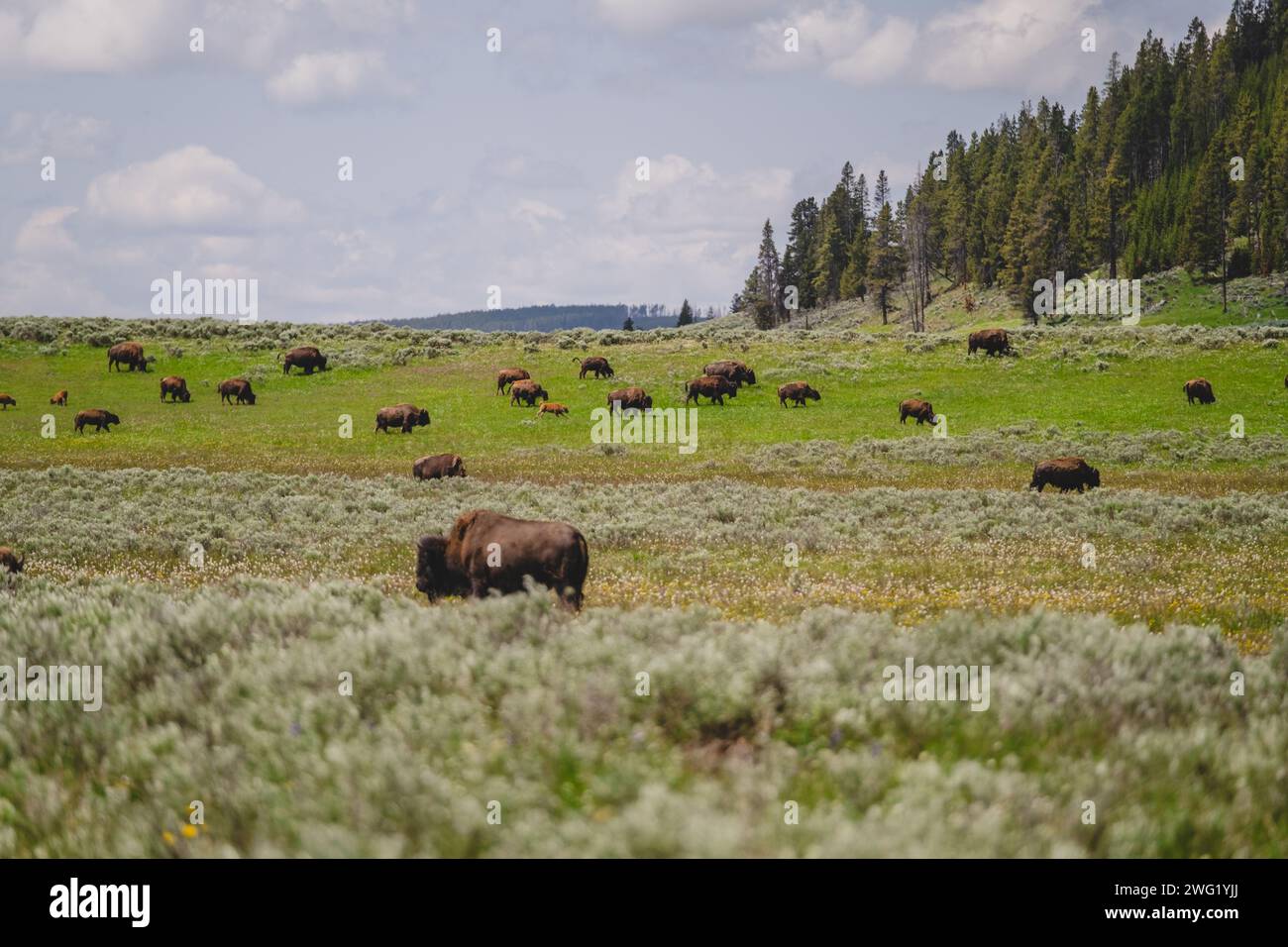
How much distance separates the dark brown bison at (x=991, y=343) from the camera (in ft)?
178

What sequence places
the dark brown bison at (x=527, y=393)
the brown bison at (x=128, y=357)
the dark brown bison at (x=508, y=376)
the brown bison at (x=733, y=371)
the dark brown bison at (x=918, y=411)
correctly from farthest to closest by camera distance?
the brown bison at (x=128, y=357) < the brown bison at (x=733, y=371) < the dark brown bison at (x=508, y=376) < the dark brown bison at (x=527, y=393) < the dark brown bison at (x=918, y=411)

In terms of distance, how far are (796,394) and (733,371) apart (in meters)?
4.78

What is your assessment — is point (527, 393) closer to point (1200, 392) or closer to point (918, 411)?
point (918, 411)

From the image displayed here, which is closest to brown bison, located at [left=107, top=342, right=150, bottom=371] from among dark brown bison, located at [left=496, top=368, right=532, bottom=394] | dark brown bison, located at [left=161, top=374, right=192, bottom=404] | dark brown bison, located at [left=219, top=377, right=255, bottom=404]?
dark brown bison, located at [left=161, top=374, right=192, bottom=404]

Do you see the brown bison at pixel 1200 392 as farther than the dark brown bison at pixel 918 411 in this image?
No

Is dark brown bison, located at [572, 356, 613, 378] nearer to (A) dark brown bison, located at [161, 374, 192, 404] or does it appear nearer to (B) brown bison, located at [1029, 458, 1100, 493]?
(A) dark brown bison, located at [161, 374, 192, 404]

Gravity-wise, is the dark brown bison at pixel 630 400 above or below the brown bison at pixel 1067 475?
above

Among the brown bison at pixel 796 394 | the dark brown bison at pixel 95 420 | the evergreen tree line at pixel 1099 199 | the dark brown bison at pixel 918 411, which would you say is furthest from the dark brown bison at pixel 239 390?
the evergreen tree line at pixel 1099 199

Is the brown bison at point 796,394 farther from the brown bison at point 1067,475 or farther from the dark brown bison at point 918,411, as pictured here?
the brown bison at point 1067,475

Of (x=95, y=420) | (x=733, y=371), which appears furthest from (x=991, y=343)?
(x=95, y=420)

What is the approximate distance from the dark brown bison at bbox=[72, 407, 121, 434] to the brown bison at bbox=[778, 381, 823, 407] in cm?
3418

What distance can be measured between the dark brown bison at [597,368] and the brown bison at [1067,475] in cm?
3086

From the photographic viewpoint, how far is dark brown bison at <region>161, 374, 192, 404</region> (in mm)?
46750
